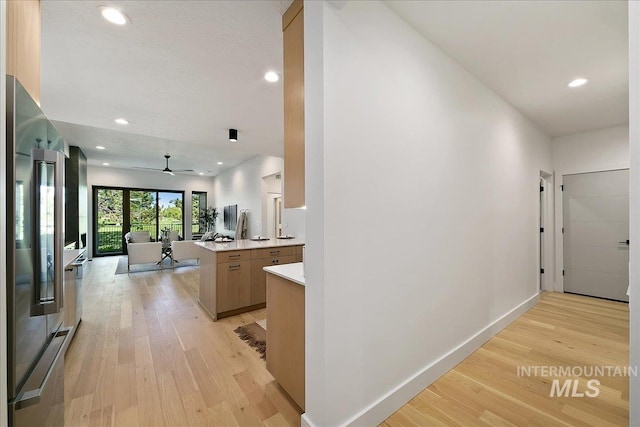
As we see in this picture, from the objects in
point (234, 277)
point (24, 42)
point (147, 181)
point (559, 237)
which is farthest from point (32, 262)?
point (147, 181)

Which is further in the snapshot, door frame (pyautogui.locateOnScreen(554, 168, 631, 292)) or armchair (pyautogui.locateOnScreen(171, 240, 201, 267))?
armchair (pyautogui.locateOnScreen(171, 240, 201, 267))

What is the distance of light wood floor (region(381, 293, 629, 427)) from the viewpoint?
5.69 ft

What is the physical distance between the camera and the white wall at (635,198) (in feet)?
2.52

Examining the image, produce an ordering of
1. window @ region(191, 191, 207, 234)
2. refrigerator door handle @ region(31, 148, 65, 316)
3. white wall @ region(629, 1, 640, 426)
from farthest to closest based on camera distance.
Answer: window @ region(191, 191, 207, 234)
refrigerator door handle @ region(31, 148, 65, 316)
white wall @ region(629, 1, 640, 426)

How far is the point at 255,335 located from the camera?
2.93 m

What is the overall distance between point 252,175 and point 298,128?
238 inches

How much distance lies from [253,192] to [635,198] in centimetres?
719

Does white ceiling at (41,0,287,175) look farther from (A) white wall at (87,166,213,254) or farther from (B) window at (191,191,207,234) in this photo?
(B) window at (191,191,207,234)

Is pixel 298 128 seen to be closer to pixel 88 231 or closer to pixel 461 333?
pixel 461 333

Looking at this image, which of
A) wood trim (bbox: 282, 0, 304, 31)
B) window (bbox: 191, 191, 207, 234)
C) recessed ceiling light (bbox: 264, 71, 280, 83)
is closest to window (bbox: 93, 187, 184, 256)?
window (bbox: 191, 191, 207, 234)

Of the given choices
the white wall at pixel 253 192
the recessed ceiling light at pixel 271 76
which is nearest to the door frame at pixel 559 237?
the white wall at pixel 253 192

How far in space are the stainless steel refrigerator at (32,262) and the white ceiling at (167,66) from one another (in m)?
1.21

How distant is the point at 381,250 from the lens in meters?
1.75

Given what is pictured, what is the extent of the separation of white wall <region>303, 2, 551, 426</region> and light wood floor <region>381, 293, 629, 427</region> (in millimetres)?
121
